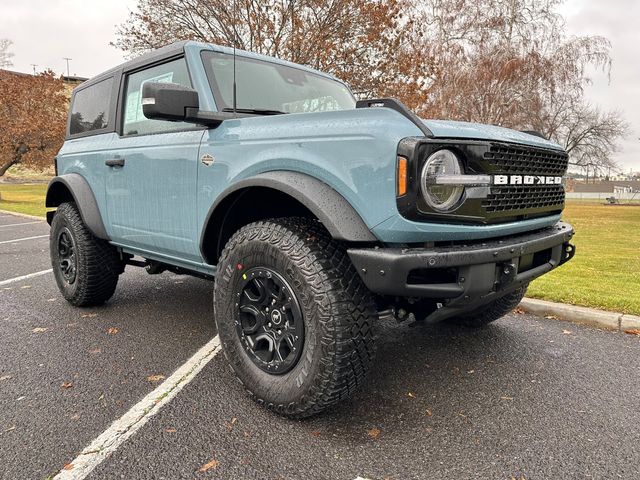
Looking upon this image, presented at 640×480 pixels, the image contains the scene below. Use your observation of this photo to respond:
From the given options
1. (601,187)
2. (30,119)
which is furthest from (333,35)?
(601,187)

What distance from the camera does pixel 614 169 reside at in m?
29.4

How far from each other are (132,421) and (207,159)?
1503mm

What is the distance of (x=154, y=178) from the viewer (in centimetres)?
322

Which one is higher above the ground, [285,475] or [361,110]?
[361,110]

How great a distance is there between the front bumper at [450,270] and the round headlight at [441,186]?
20 cm

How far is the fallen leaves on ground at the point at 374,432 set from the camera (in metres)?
2.26

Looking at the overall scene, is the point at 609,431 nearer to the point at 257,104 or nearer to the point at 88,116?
the point at 257,104

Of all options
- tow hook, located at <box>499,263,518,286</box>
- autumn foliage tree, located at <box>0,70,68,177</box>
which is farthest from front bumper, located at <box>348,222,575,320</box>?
autumn foliage tree, located at <box>0,70,68,177</box>

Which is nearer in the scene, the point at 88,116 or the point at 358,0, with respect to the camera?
the point at 88,116

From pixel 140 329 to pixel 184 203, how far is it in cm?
139

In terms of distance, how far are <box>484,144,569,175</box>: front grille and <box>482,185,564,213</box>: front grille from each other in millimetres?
86

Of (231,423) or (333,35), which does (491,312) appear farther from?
(333,35)

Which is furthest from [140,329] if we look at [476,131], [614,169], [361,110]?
[614,169]

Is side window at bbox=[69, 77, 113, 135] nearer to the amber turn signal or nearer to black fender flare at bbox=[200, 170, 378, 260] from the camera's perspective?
black fender flare at bbox=[200, 170, 378, 260]
